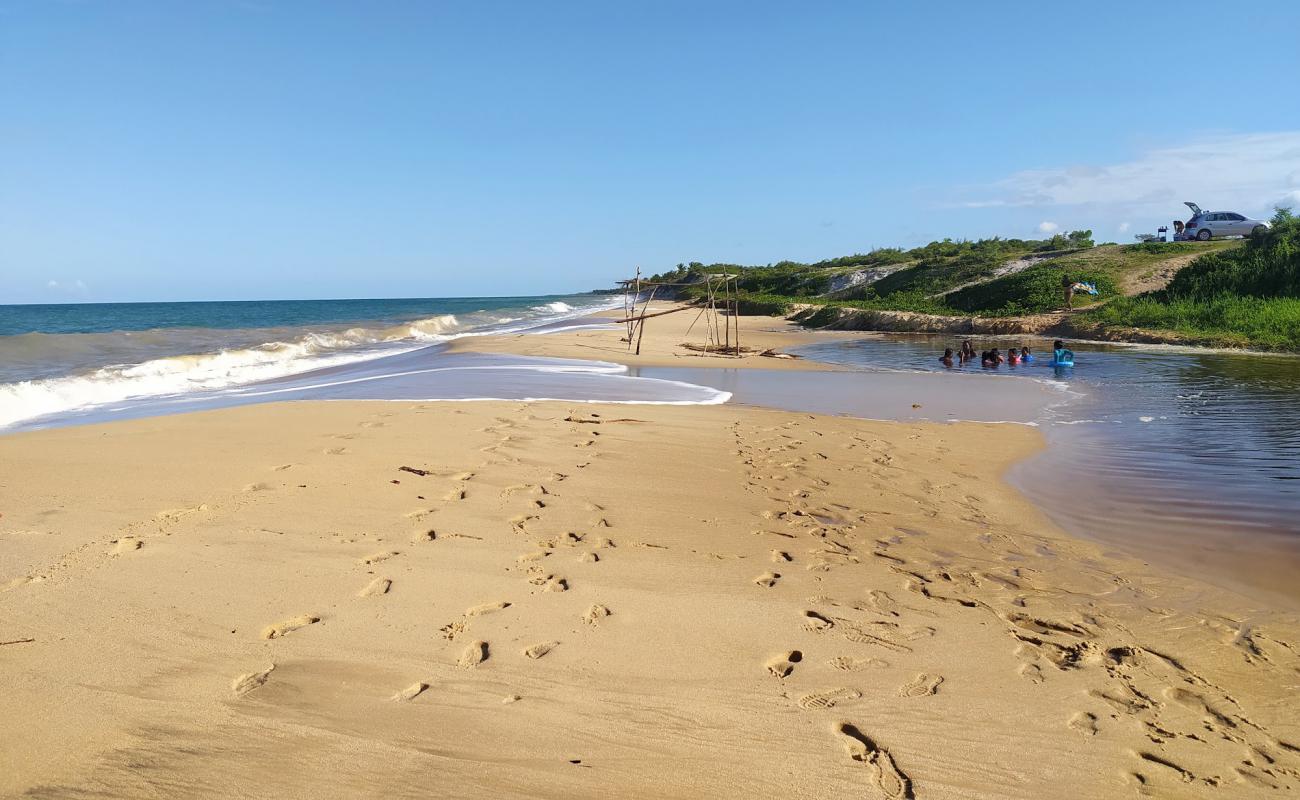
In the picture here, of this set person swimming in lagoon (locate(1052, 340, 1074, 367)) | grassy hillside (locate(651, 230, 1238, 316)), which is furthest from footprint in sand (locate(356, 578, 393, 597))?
grassy hillside (locate(651, 230, 1238, 316))

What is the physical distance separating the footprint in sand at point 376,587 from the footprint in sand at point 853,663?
101 inches

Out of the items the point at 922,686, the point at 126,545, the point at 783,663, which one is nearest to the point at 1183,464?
the point at 922,686

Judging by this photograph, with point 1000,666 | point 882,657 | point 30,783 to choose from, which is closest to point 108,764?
point 30,783

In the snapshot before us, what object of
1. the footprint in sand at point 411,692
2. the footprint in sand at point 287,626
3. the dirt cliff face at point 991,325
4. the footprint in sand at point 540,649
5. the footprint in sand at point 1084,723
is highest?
the dirt cliff face at point 991,325

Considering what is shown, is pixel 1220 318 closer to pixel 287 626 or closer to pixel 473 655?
pixel 473 655

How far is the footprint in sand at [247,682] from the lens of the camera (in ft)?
10.7

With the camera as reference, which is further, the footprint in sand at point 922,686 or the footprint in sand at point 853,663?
the footprint in sand at point 853,663

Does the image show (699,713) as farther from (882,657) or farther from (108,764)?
(108,764)

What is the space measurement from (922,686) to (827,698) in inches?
20.2

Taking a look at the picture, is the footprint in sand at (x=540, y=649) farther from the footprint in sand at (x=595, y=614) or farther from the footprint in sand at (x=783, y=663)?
the footprint in sand at (x=783, y=663)

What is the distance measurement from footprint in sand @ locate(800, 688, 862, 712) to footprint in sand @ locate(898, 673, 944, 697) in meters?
0.24

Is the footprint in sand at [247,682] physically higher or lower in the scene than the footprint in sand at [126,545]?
lower

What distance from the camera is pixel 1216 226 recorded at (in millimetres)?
39406

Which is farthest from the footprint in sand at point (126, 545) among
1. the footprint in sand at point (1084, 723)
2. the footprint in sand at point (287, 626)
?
the footprint in sand at point (1084, 723)
